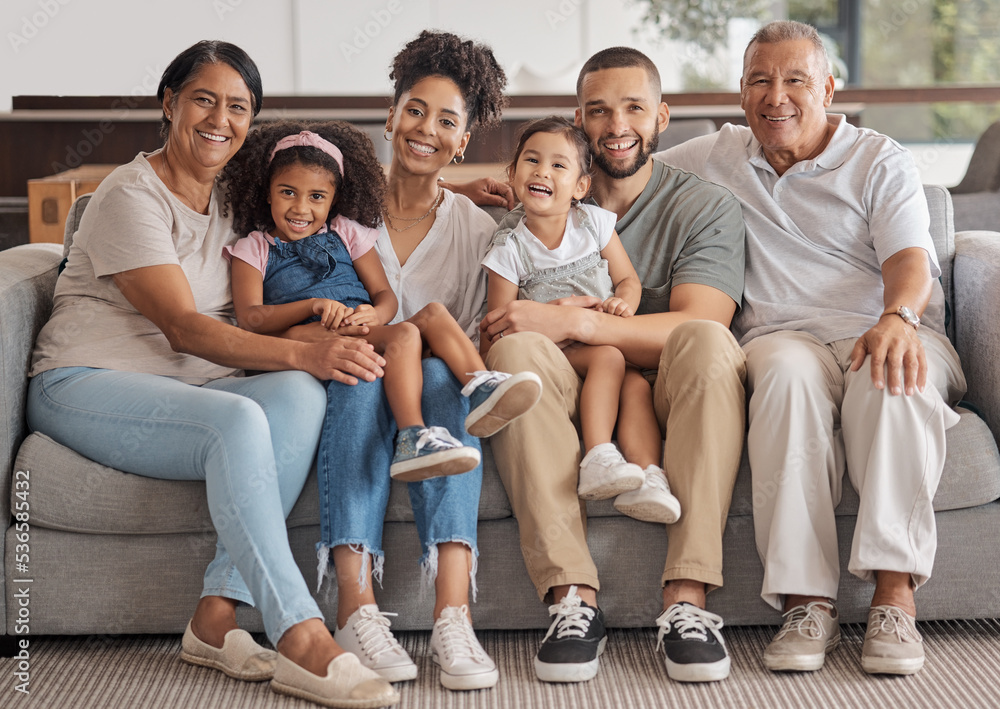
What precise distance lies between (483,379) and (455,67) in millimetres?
772

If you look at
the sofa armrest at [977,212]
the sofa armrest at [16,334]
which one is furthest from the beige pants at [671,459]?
the sofa armrest at [977,212]

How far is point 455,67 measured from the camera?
1954mm

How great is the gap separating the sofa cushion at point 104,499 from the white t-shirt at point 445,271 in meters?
0.60

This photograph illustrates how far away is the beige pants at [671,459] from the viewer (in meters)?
1.53

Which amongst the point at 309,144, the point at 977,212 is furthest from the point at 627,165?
the point at 977,212

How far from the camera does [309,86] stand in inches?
267

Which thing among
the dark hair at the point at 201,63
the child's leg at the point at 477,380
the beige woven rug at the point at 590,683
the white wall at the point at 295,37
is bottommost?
the beige woven rug at the point at 590,683

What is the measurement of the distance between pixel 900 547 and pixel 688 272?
25.9 inches

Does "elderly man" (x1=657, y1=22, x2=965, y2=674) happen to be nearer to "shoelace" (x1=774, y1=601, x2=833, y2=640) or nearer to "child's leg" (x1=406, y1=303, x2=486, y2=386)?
"shoelace" (x1=774, y1=601, x2=833, y2=640)

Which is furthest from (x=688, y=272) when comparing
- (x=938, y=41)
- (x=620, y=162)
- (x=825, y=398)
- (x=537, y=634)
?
(x=938, y=41)

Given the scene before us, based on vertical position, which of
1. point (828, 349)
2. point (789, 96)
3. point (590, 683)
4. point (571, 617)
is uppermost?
point (789, 96)

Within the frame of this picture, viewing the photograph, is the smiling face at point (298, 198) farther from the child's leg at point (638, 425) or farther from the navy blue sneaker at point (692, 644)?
the navy blue sneaker at point (692, 644)

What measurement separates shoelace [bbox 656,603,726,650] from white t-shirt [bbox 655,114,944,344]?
24.5 inches

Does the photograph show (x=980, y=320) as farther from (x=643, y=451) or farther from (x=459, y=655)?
(x=459, y=655)
